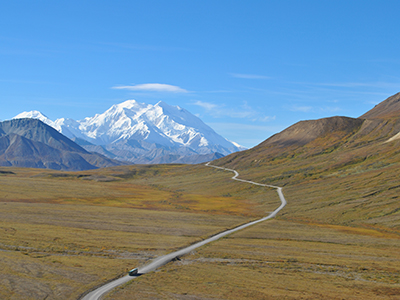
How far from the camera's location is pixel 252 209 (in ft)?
410

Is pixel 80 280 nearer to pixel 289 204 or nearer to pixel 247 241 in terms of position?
pixel 247 241

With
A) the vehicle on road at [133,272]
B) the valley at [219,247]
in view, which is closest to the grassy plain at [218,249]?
the valley at [219,247]

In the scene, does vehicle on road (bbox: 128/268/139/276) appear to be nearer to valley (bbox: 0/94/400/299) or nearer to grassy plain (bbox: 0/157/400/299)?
valley (bbox: 0/94/400/299)

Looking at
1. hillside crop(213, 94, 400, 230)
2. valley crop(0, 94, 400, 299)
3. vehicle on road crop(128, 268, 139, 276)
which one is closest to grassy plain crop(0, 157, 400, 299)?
valley crop(0, 94, 400, 299)

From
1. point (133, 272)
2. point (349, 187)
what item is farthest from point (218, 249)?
point (349, 187)

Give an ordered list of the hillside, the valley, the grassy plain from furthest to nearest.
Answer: the hillside → the valley → the grassy plain

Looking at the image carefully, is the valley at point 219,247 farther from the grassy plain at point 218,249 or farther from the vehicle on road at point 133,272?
the vehicle on road at point 133,272

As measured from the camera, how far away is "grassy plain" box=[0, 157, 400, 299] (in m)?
42.2

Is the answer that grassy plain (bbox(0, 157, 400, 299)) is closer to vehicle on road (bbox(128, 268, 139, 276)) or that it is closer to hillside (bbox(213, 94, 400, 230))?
hillside (bbox(213, 94, 400, 230))

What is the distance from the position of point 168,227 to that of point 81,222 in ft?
62.8

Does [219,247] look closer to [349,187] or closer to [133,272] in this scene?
[133,272]

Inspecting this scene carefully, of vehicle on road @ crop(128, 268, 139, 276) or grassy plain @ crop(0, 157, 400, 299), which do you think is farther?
vehicle on road @ crop(128, 268, 139, 276)

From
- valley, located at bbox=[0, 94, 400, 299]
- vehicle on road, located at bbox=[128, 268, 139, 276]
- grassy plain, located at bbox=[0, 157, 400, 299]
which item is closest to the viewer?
grassy plain, located at bbox=[0, 157, 400, 299]

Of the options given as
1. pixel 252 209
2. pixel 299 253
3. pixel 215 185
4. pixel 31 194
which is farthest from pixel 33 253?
pixel 215 185
